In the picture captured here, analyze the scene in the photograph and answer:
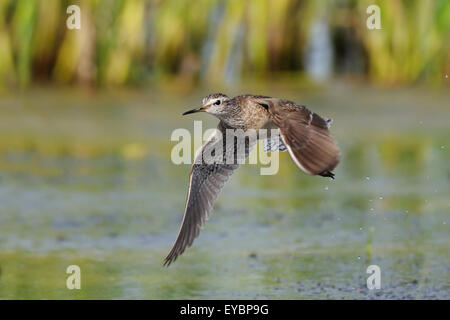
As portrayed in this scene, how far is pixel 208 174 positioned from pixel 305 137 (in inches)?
41.7

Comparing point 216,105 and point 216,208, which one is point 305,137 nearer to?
point 216,105

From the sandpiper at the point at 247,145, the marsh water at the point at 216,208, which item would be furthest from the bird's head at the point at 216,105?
the marsh water at the point at 216,208

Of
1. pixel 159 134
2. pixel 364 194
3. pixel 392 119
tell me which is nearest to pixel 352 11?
pixel 392 119

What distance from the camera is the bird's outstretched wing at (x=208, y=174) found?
6070 millimetres

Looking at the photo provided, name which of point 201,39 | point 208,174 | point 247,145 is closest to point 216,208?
point 208,174

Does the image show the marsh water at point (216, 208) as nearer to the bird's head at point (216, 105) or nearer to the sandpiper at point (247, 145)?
the sandpiper at point (247, 145)

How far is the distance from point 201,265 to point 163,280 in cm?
37

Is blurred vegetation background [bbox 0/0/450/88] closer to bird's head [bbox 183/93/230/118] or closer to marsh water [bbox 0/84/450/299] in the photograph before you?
marsh water [bbox 0/84/450/299]

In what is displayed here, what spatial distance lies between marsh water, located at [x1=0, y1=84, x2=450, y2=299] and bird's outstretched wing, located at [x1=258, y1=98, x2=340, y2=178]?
107 centimetres

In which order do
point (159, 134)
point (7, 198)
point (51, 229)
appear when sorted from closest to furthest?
point (51, 229)
point (7, 198)
point (159, 134)

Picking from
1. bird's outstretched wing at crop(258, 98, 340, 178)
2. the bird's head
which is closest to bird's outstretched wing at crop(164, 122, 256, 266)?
the bird's head

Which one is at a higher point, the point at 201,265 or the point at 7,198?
the point at 7,198
